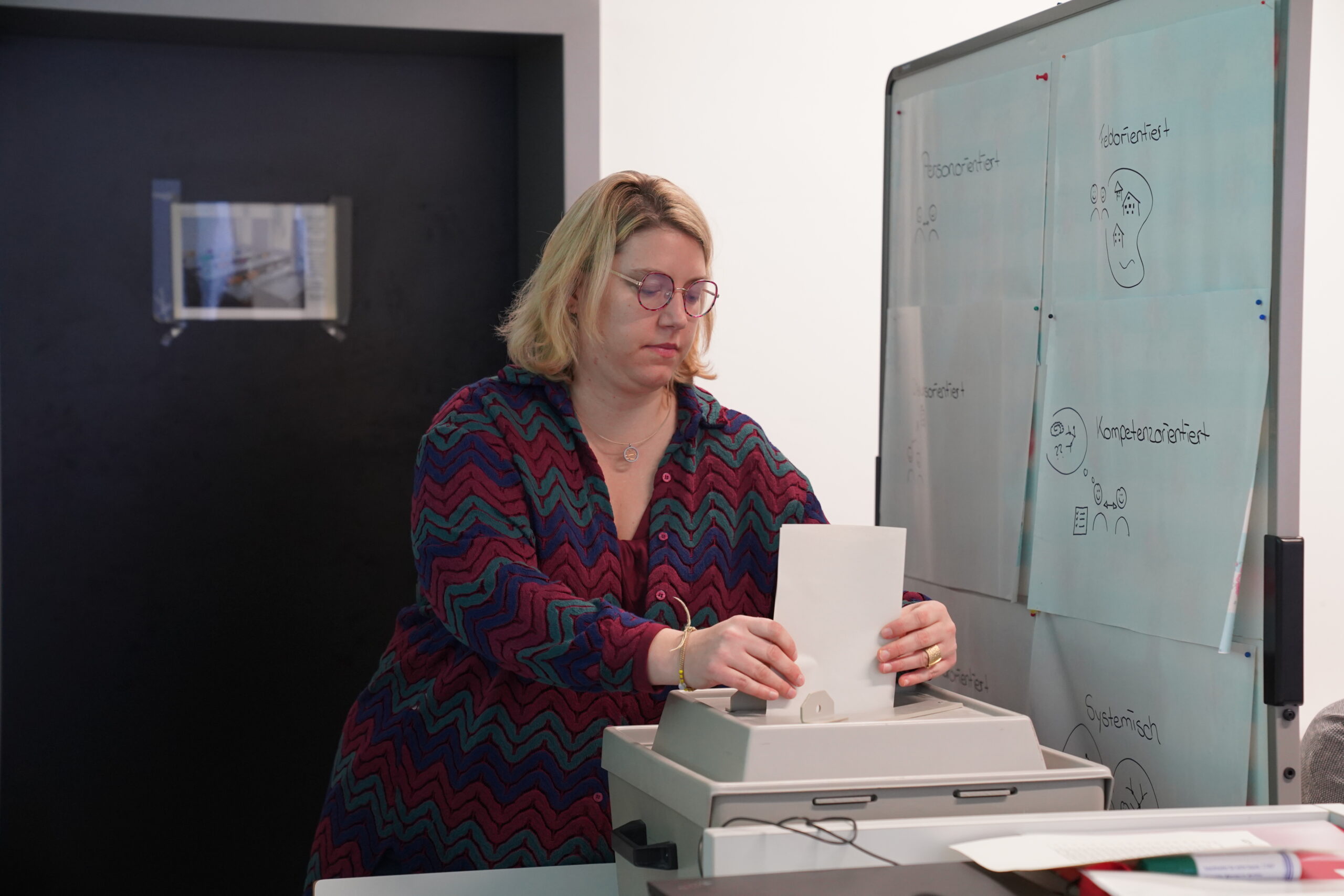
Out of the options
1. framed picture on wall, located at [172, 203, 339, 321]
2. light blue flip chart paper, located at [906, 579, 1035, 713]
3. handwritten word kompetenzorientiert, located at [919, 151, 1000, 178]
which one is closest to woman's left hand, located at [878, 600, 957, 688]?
light blue flip chart paper, located at [906, 579, 1035, 713]

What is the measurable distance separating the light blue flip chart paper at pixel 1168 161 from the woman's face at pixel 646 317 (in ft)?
1.72

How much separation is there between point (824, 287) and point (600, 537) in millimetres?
1432

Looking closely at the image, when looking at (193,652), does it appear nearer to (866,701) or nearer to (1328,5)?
(866,701)

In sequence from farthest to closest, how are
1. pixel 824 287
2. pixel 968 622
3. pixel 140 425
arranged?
pixel 824 287, pixel 140 425, pixel 968 622

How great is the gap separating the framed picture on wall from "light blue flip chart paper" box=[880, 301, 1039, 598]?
1.30 m

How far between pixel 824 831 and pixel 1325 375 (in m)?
2.54

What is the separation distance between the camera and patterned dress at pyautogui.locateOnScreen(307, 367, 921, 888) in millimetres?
1568

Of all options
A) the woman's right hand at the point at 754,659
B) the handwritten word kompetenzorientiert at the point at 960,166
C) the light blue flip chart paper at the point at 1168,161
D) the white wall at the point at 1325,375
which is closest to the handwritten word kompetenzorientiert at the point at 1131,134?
the light blue flip chart paper at the point at 1168,161

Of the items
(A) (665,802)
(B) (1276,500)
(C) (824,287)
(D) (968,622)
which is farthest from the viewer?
(C) (824,287)

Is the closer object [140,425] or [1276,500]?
[1276,500]

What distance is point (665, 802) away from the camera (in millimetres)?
1148

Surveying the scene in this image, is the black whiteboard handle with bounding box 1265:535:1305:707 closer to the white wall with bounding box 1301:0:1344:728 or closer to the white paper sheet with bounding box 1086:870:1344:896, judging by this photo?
the white paper sheet with bounding box 1086:870:1344:896

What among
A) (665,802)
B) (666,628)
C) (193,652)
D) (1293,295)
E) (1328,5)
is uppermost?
(1328,5)

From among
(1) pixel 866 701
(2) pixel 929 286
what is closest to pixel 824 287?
(2) pixel 929 286
